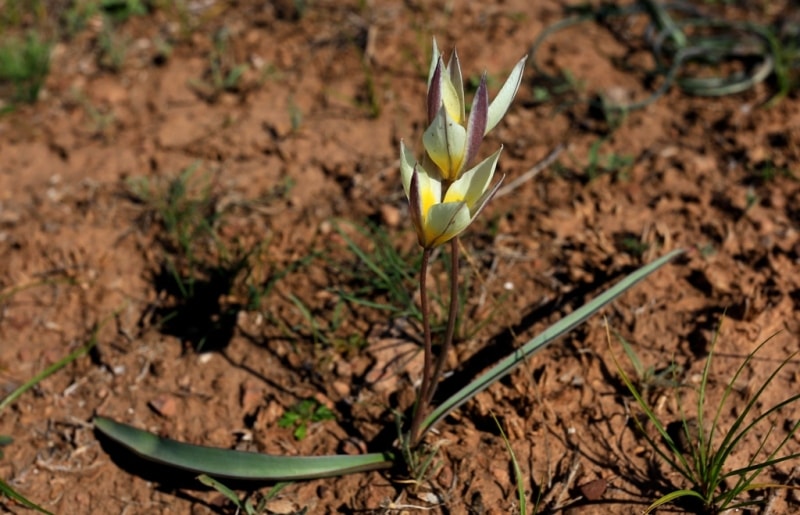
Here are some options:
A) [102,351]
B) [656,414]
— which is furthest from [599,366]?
[102,351]

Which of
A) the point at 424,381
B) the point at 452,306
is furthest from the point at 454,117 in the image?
the point at 424,381

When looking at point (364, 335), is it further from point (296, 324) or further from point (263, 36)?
point (263, 36)

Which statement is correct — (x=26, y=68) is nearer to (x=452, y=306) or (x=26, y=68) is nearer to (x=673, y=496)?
(x=452, y=306)

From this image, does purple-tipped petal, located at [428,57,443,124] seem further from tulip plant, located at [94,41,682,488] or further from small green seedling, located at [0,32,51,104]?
small green seedling, located at [0,32,51,104]

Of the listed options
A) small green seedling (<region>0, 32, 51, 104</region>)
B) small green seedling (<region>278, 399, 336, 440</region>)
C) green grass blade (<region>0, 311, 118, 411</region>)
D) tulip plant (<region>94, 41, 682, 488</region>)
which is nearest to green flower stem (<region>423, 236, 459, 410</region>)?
tulip plant (<region>94, 41, 682, 488</region>)

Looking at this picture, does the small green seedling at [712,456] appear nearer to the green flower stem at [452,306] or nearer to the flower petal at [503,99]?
the green flower stem at [452,306]

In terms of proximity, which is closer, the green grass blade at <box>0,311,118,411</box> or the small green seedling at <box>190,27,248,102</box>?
the green grass blade at <box>0,311,118,411</box>

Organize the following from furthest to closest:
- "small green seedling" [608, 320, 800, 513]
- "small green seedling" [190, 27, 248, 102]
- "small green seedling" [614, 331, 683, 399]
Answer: "small green seedling" [190, 27, 248, 102], "small green seedling" [614, 331, 683, 399], "small green seedling" [608, 320, 800, 513]
